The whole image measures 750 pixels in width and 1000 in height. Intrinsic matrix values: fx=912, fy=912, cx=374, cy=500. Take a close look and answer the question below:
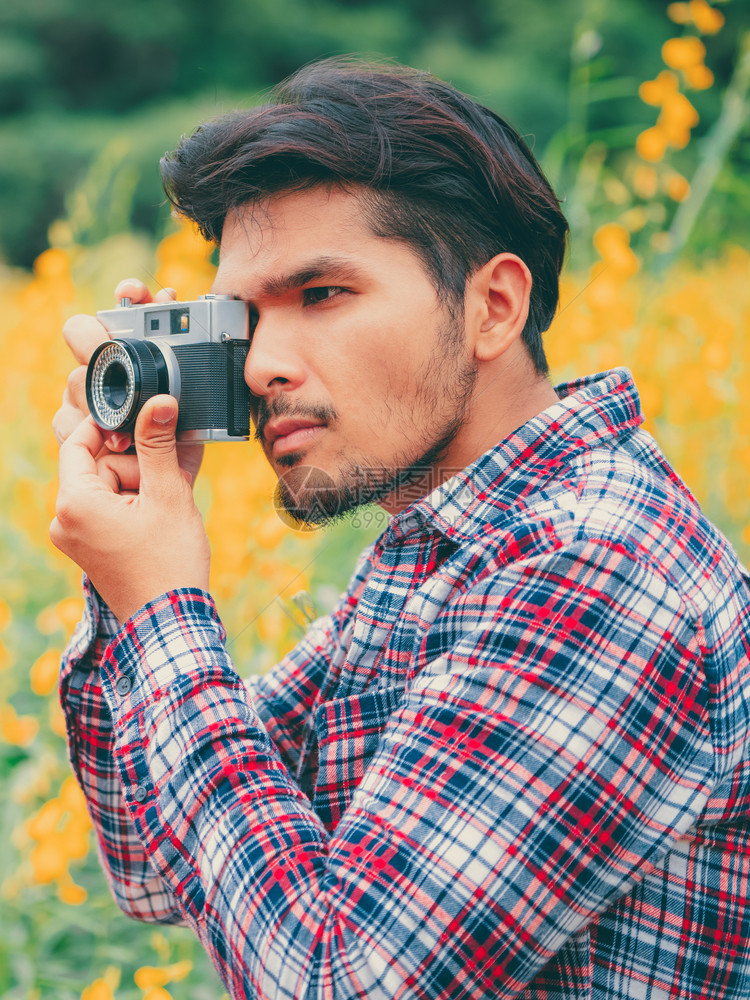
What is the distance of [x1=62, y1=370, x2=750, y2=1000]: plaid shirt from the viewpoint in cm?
65

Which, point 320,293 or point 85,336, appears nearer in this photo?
point 320,293

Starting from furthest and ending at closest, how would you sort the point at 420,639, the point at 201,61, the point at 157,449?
the point at 201,61
the point at 157,449
the point at 420,639

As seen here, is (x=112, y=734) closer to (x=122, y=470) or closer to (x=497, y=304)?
(x=122, y=470)

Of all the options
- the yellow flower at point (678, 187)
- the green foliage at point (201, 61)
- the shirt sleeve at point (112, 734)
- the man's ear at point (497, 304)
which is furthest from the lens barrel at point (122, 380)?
the green foliage at point (201, 61)

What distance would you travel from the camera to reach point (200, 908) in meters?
0.73

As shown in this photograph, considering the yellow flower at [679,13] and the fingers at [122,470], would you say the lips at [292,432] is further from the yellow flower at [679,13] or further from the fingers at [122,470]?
the yellow flower at [679,13]

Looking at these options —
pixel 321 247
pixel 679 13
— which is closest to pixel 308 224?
pixel 321 247

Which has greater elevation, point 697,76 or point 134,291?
point 697,76

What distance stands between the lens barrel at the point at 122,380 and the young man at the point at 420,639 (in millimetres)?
32

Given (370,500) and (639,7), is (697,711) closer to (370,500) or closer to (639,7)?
(370,500)

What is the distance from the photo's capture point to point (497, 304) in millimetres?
1035

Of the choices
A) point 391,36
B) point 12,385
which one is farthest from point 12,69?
point 12,385

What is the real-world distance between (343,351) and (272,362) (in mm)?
82

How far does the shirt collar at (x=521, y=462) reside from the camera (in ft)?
2.91
